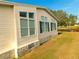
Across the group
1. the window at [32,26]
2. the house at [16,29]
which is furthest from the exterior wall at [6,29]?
the window at [32,26]

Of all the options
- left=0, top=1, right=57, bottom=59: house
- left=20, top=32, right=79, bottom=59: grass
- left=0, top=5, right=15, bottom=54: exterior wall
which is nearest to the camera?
left=0, top=5, right=15, bottom=54: exterior wall

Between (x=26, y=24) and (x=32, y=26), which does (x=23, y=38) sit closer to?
(x=26, y=24)

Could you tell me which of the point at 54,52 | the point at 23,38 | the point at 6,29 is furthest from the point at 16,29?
the point at 54,52

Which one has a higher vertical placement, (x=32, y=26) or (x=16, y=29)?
(x=32, y=26)

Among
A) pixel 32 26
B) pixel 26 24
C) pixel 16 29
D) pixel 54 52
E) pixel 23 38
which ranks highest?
pixel 26 24

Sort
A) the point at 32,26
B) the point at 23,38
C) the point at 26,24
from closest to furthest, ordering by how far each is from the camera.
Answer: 1. the point at 23,38
2. the point at 26,24
3. the point at 32,26

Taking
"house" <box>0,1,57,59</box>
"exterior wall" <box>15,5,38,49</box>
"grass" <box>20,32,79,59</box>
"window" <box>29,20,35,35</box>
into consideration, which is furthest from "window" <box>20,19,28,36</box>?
"grass" <box>20,32,79,59</box>

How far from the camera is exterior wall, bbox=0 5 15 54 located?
10286 mm

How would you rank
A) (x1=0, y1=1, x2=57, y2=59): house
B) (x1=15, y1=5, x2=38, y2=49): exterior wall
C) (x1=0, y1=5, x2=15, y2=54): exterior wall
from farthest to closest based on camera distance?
(x1=15, y1=5, x2=38, y2=49): exterior wall
(x1=0, y1=1, x2=57, y2=59): house
(x1=0, y1=5, x2=15, y2=54): exterior wall

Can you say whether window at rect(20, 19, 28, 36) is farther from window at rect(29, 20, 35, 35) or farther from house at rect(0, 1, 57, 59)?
window at rect(29, 20, 35, 35)

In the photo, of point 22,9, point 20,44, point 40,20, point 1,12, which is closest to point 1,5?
point 1,12

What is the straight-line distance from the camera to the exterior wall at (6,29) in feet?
33.7

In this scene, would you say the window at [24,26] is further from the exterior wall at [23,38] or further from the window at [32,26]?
the window at [32,26]

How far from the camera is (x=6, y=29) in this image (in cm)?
1076
